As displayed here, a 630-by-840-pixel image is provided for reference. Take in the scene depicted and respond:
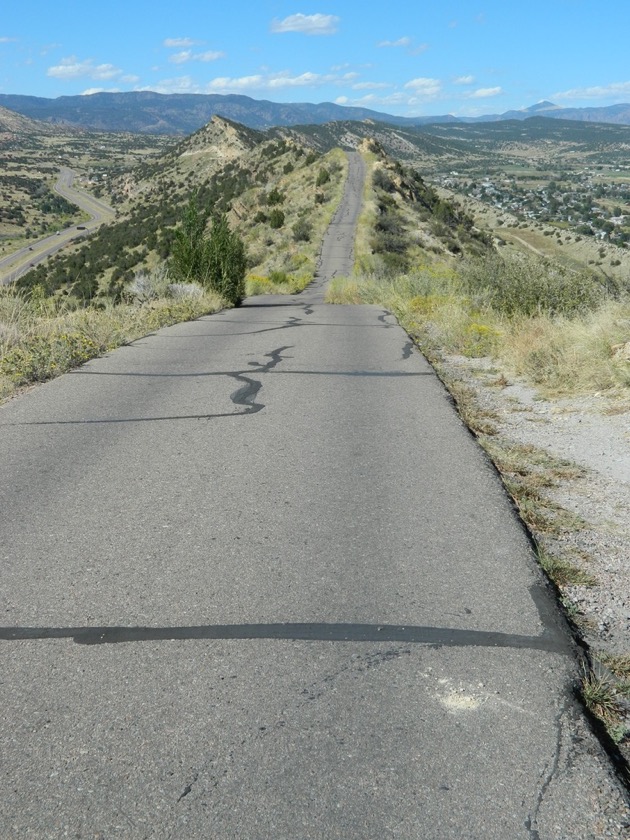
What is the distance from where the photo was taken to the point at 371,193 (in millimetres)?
71438

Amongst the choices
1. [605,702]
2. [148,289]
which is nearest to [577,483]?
[605,702]

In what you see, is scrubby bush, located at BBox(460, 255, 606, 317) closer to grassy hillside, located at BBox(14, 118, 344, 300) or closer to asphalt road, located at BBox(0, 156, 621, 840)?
asphalt road, located at BBox(0, 156, 621, 840)

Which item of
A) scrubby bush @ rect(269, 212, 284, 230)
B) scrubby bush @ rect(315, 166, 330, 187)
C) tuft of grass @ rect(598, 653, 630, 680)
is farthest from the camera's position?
scrubby bush @ rect(315, 166, 330, 187)

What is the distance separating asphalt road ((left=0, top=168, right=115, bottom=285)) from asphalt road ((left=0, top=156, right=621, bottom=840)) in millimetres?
45044

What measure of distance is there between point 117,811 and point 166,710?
56 centimetres

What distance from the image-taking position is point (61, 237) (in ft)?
328

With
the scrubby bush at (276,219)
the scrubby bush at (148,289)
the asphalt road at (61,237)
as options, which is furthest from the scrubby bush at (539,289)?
the scrubby bush at (276,219)

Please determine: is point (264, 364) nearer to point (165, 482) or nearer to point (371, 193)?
point (165, 482)

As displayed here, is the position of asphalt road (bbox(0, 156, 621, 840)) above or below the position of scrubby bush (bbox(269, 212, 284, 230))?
above

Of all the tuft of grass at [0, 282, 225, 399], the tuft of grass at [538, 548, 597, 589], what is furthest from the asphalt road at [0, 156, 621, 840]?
the tuft of grass at [0, 282, 225, 399]

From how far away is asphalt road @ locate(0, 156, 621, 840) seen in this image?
2672mm

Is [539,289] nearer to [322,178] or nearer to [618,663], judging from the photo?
[618,663]

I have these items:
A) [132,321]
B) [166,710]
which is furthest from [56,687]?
[132,321]

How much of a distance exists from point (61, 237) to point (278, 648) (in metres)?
104
